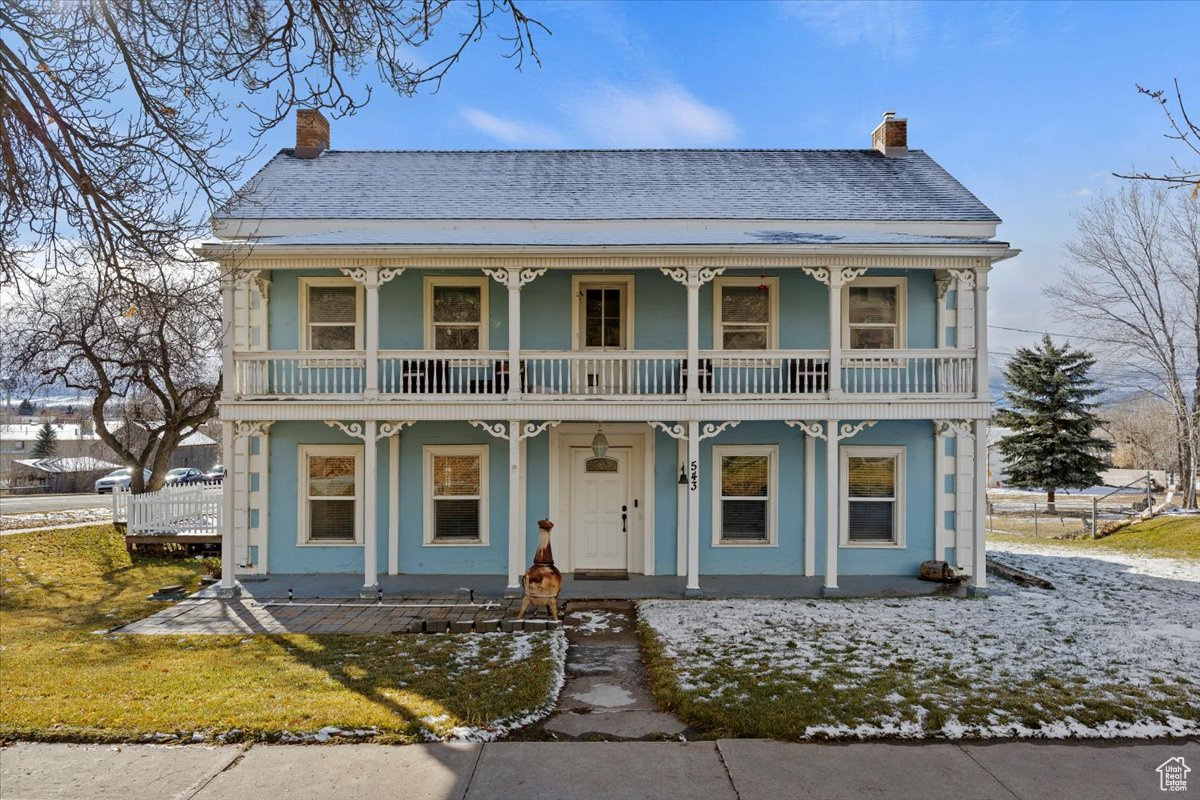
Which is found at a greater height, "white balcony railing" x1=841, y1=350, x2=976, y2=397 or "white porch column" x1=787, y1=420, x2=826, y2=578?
"white balcony railing" x1=841, y1=350, x2=976, y2=397

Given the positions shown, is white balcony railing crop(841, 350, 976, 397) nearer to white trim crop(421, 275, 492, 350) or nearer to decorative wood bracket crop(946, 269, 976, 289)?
decorative wood bracket crop(946, 269, 976, 289)

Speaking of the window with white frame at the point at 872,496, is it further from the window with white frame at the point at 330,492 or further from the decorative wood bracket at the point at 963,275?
the window with white frame at the point at 330,492

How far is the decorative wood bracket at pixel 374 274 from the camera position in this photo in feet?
34.8

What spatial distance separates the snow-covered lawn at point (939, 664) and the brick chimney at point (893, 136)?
9.02 meters

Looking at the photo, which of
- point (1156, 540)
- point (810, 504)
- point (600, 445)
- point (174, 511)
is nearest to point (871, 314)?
point (810, 504)

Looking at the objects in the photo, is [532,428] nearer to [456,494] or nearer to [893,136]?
[456,494]

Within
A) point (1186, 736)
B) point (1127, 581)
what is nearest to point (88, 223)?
point (1186, 736)

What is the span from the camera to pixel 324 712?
6.01 metres

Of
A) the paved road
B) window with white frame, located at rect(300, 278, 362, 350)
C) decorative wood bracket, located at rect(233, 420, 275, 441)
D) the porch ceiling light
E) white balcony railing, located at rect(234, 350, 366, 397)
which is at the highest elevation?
window with white frame, located at rect(300, 278, 362, 350)

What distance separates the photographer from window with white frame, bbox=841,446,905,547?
38.8ft

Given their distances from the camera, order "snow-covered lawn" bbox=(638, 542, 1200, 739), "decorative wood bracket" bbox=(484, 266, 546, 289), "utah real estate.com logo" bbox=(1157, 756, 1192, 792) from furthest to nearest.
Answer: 1. "decorative wood bracket" bbox=(484, 266, 546, 289)
2. "snow-covered lawn" bbox=(638, 542, 1200, 739)
3. "utah real estate.com logo" bbox=(1157, 756, 1192, 792)

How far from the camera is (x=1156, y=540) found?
16.5 metres

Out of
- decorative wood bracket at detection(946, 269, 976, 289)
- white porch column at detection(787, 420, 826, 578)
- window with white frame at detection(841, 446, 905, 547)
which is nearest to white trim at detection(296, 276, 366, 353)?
white porch column at detection(787, 420, 826, 578)

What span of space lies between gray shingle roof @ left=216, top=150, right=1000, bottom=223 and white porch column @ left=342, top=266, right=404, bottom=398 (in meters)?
1.97
